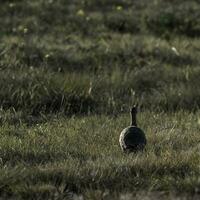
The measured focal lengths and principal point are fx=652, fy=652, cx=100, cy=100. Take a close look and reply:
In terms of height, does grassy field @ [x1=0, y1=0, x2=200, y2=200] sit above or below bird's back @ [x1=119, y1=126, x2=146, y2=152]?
below

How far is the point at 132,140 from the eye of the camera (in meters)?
5.34

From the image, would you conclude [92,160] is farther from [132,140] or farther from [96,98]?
[96,98]

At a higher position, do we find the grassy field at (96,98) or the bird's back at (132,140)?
the bird's back at (132,140)

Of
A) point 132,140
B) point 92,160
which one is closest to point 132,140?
point 132,140

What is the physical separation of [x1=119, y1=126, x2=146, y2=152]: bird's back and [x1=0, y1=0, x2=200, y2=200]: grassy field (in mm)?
91

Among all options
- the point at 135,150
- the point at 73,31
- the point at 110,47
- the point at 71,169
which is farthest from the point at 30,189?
the point at 73,31

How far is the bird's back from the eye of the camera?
210 inches

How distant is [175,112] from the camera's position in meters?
7.12

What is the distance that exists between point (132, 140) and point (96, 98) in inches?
88.8

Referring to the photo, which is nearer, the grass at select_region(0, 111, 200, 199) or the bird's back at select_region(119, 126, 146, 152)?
the grass at select_region(0, 111, 200, 199)

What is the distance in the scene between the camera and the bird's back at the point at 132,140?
5340 millimetres

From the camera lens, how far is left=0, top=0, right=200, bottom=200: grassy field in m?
4.73

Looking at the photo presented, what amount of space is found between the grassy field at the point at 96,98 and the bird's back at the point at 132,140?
91mm

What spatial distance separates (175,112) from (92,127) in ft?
4.03
